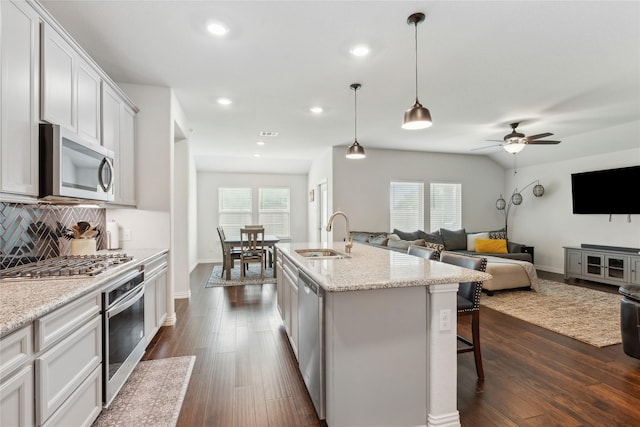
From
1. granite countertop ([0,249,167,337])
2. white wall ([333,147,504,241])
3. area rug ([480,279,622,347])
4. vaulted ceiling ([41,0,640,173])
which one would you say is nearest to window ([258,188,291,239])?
white wall ([333,147,504,241])

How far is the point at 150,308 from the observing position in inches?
110

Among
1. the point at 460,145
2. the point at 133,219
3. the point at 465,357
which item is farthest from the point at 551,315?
the point at 133,219

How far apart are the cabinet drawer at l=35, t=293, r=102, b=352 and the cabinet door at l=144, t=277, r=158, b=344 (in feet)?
3.12

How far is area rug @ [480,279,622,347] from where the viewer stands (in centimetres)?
315

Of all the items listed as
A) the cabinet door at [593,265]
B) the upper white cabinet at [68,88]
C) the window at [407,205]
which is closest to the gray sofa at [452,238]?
the window at [407,205]

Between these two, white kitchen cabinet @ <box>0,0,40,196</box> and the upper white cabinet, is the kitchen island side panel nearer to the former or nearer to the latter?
white kitchen cabinet @ <box>0,0,40,196</box>

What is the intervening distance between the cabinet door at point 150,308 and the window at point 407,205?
5162 millimetres

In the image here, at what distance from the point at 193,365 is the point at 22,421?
143 cm

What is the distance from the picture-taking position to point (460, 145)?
647 centimetres

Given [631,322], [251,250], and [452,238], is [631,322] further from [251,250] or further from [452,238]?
[251,250]

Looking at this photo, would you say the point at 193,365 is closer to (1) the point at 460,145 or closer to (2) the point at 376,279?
(2) the point at 376,279

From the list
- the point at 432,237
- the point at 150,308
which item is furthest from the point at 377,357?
the point at 432,237

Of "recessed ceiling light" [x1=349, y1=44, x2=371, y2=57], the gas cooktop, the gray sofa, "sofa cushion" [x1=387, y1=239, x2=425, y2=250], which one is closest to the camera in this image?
the gas cooktop

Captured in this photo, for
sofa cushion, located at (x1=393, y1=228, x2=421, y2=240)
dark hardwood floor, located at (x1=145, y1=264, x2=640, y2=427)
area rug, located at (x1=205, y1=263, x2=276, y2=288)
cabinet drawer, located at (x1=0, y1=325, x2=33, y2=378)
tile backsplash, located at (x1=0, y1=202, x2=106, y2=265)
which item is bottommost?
dark hardwood floor, located at (x1=145, y1=264, x2=640, y2=427)
